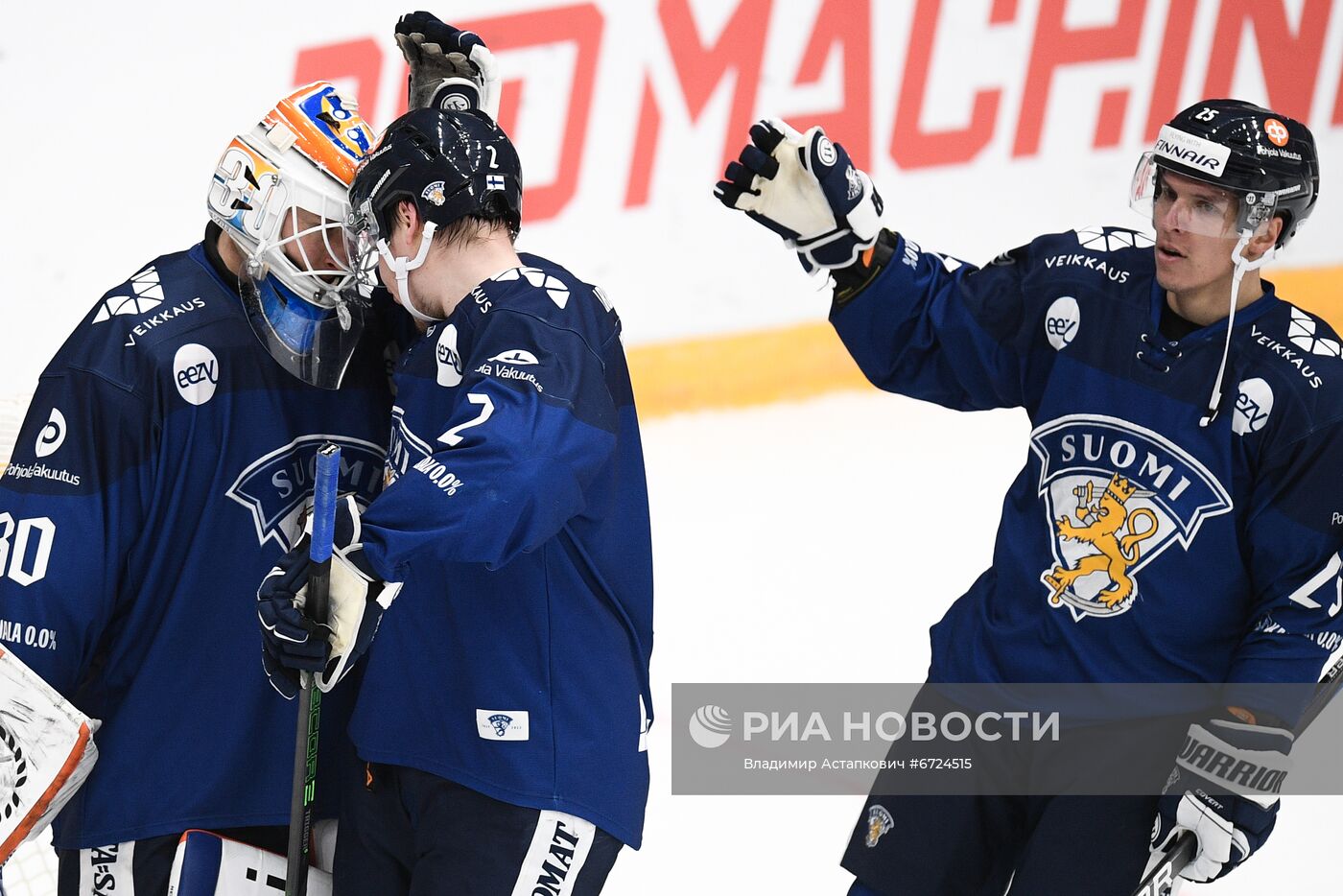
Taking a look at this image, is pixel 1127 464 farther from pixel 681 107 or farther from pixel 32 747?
pixel 681 107

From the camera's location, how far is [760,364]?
507 centimetres

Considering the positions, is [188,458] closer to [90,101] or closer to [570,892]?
[570,892]

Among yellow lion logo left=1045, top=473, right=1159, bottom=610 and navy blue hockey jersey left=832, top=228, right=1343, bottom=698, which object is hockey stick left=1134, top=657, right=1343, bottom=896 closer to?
navy blue hockey jersey left=832, top=228, right=1343, bottom=698

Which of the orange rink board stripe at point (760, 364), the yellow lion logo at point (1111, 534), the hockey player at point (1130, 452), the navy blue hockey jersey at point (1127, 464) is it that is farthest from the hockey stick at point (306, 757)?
the orange rink board stripe at point (760, 364)

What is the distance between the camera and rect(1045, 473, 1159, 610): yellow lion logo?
8.48 ft

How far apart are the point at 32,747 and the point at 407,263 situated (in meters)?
0.79

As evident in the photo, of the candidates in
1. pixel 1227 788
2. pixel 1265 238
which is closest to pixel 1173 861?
pixel 1227 788

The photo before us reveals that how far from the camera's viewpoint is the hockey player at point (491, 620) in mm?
2258

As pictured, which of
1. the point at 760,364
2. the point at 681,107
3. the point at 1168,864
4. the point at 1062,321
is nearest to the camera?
the point at 1168,864

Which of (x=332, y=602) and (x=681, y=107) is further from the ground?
(x=681, y=107)

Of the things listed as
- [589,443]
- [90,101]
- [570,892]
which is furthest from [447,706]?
[90,101]

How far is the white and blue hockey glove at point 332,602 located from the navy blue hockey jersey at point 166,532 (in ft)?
0.98

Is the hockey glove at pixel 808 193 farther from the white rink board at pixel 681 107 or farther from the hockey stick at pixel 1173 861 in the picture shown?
the white rink board at pixel 681 107

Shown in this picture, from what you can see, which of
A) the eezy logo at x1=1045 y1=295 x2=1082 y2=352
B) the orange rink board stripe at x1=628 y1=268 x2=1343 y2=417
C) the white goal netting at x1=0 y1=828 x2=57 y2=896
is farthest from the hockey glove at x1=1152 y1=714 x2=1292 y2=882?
the orange rink board stripe at x1=628 y1=268 x2=1343 y2=417
